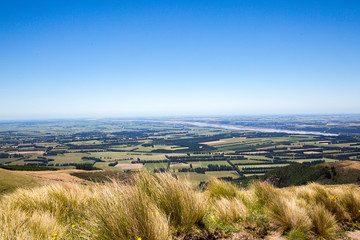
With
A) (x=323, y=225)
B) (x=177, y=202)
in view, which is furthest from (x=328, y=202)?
(x=177, y=202)

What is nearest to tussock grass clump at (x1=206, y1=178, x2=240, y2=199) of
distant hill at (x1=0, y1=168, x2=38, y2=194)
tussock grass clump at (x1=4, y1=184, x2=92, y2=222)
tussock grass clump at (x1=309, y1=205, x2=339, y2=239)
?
tussock grass clump at (x1=309, y1=205, x2=339, y2=239)

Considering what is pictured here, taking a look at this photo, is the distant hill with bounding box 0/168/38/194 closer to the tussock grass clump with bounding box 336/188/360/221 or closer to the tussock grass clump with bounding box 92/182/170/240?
the tussock grass clump with bounding box 92/182/170/240

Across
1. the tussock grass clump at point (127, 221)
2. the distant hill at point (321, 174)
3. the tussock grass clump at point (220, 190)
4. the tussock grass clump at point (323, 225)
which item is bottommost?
the distant hill at point (321, 174)

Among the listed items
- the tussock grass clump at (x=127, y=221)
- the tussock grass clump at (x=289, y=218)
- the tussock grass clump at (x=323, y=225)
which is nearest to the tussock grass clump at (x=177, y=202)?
the tussock grass clump at (x=127, y=221)

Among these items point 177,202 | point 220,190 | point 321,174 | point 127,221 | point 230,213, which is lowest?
point 321,174

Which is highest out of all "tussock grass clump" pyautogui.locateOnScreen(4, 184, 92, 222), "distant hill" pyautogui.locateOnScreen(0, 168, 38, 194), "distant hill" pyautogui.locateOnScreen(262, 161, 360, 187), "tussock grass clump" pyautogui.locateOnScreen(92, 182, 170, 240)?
"tussock grass clump" pyautogui.locateOnScreen(92, 182, 170, 240)

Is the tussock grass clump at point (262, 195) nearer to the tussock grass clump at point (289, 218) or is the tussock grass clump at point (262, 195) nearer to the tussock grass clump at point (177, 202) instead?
the tussock grass clump at point (289, 218)

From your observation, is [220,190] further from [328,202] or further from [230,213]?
[328,202]
